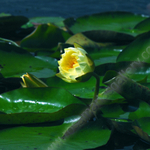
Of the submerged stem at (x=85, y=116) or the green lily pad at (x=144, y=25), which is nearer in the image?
the submerged stem at (x=85, y=116)

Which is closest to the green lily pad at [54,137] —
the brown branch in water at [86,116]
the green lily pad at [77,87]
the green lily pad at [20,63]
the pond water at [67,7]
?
A: the brown branch in water at [86,116]

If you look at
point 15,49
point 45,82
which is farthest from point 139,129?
point 15,49

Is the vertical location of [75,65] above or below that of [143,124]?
above

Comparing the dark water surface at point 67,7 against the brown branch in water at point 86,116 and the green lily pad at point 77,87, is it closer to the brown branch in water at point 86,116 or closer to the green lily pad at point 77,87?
the green lily pad at point 77,87

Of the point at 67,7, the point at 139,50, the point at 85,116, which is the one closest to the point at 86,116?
the point at 85,116

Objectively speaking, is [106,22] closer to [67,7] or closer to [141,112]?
[67,7]

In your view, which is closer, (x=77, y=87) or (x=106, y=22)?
(x=77, y=87)
